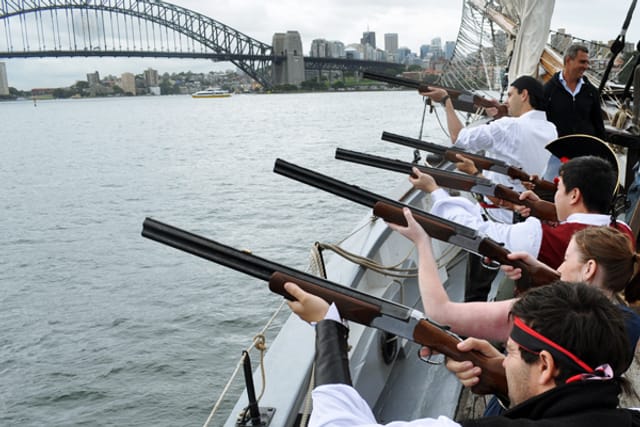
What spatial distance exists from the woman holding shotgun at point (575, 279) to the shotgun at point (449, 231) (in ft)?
0.22

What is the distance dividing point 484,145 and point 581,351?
122 inches

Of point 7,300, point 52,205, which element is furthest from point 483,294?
point 52,205

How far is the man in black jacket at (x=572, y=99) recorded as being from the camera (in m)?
5.07

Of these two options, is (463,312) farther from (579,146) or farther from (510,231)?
(579,146)

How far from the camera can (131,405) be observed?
6.80 metres

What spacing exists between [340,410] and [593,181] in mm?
1781

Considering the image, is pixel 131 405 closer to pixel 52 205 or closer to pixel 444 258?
pixel 444 258

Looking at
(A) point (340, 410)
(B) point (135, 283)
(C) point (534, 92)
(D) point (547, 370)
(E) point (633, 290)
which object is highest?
(C) point (534, 92)

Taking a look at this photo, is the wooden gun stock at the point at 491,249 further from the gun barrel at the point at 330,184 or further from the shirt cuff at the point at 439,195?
the shirt cuff at the point at 439,195

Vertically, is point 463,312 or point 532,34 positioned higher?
point 532,34

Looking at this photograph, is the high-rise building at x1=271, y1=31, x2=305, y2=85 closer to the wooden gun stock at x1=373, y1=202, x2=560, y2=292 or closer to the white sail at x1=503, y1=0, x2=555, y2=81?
the white sail at x1=503, y1=0, x2=555, y2=81

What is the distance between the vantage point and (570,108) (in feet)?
16.7

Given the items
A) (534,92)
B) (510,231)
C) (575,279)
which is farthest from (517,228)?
(534,92)

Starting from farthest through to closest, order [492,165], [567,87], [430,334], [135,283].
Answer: [135,283] < [567,87] < [492,165] < [430,334]
